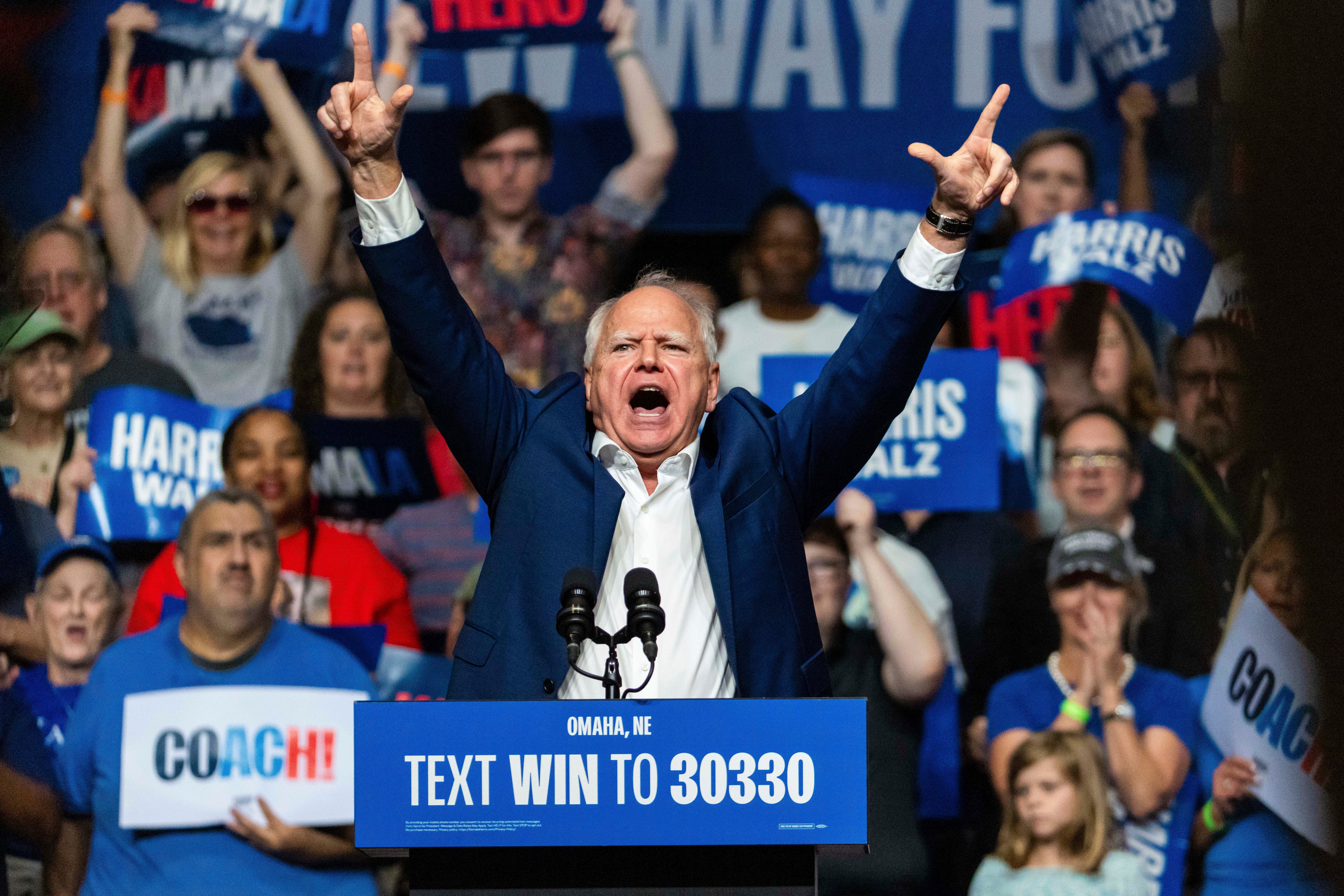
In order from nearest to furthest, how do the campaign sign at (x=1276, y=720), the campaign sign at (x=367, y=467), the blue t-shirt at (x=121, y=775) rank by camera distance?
the blue t-shirt at (x=121, y=775) → the campaign sign at (x=1276, y=720) → the campaign sign at (x=367, y=467)

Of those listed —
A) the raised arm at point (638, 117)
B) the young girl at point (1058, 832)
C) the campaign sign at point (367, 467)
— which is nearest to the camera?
the young girl at point (1058, 832)

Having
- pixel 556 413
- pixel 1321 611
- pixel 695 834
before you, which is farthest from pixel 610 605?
pixel 1321 611

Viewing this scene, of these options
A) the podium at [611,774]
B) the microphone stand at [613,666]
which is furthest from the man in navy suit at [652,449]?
the podium at [611,774]

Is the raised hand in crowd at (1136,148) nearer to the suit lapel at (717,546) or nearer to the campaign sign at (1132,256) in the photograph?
the campaign sign at (1132,256)

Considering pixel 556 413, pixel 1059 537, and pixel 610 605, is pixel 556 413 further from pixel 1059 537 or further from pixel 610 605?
pixel 1059 537

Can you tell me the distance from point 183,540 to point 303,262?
1034 millimetres

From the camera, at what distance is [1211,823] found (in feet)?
15.5

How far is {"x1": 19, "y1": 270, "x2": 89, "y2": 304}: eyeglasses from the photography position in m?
5.13

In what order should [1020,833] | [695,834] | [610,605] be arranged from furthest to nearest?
[1020,833] < [610,605] < [695,834]

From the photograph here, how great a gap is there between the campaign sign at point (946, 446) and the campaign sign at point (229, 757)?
67.9 inches

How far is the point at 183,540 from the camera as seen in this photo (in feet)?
15.8

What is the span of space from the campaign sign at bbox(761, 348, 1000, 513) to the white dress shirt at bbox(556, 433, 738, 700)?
2.59 m

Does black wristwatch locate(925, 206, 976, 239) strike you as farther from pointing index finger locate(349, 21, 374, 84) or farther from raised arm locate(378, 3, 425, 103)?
raised arm locate(378, 3, 425, 103)

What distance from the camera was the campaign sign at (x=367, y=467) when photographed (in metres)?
5.10
